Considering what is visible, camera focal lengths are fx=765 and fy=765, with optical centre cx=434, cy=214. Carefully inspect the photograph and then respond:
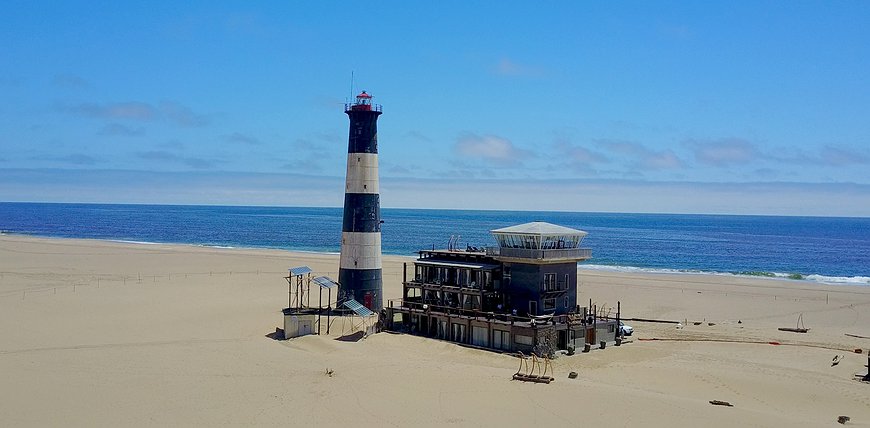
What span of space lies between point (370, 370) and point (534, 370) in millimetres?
7135

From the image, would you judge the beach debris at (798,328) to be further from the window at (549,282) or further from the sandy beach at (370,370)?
the window at (549,282)

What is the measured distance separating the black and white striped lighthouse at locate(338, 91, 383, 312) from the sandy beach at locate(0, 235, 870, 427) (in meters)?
3.12

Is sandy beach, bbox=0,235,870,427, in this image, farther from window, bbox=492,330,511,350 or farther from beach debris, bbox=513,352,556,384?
window, bbox=492,330,511,350

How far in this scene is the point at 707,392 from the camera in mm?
30172

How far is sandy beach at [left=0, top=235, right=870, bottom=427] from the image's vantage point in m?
25.8

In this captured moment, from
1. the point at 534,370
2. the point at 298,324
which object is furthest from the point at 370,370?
the point at 298,324

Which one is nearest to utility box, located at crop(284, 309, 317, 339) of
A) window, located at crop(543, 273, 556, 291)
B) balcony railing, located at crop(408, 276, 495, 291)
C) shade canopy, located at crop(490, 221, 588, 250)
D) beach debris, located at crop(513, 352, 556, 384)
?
balcony railing, located at crop(408, 276, 495, 291)

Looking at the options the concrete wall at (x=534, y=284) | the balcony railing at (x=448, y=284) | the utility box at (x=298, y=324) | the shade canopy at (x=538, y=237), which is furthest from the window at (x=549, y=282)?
the utility box at (x=298, y=324)

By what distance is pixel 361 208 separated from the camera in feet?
144

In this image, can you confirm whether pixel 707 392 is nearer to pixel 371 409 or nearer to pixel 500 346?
pixel 500 346

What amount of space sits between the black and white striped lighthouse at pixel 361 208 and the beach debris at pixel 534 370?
12.4 meters

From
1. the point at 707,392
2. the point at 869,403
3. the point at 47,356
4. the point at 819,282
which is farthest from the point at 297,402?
the point at 819,282

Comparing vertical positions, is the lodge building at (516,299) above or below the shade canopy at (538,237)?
below

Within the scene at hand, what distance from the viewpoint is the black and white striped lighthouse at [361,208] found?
44031 millimetres
